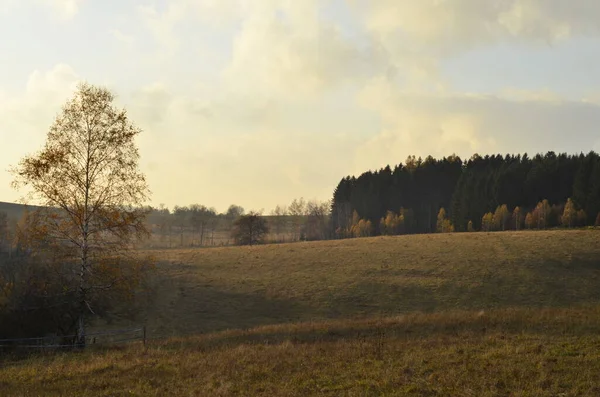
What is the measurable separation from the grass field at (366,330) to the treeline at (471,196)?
120 ft

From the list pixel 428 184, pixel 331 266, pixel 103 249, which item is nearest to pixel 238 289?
pixel 331 266

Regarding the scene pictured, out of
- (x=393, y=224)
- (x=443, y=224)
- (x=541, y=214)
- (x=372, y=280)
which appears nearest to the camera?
(x=372, y=280)

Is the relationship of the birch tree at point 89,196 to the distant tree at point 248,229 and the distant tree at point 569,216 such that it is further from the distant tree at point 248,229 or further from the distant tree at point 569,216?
the distant tree at point 569,216

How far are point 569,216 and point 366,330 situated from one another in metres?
78.4

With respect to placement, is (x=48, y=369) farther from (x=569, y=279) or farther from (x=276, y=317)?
(x=569, y=279)

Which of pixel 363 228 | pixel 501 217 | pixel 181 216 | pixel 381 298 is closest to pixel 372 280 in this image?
pixel 381 298

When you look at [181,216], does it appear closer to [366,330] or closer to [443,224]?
[443,224]

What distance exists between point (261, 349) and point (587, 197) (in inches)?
3615

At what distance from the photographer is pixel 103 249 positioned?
73.6 feet

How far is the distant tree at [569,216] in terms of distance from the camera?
85875 millimetres

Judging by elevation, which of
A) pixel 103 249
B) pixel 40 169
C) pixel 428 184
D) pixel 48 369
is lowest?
pixel 48 369

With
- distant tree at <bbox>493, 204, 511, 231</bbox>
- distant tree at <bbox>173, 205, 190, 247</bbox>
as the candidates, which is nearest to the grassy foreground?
distant tree at <bbox>493, 204, 511, 231</bbox>

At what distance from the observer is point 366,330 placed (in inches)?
947

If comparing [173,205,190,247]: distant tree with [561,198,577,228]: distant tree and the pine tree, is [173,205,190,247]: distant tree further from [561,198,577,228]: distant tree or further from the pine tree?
[561,198,577,228]: distant tree
